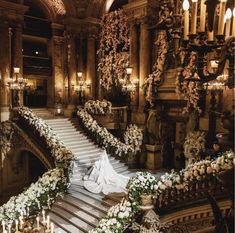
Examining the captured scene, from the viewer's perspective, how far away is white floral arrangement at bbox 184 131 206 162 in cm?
1148

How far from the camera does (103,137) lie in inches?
560

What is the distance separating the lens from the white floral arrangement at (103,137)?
13696mm

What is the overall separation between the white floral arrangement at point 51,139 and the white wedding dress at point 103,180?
1188 millimetres

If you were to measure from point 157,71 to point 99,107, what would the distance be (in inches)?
152

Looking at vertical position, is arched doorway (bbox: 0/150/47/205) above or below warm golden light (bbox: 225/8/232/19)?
below

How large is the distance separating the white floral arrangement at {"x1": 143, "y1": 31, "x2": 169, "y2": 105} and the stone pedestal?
2272 mm

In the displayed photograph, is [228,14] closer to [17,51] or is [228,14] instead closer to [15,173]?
[17,51]

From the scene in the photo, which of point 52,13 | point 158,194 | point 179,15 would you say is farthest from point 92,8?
point 179,15

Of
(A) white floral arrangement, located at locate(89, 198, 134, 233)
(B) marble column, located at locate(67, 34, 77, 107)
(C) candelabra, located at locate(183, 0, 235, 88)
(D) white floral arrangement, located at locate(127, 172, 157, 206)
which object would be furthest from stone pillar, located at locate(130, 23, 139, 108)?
(C) candelabra, located at locate(183, 0, 235, 88)

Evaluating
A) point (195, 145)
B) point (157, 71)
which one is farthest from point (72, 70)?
point (195, 145)

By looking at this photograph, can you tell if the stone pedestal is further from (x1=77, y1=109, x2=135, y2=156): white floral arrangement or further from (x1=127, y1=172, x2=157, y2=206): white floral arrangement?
(x1=127, y1=172, x2=157, y2=206): white floral arrangement

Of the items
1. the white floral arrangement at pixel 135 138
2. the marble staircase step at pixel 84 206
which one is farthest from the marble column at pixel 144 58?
the marble staircase step at pixel 84 206

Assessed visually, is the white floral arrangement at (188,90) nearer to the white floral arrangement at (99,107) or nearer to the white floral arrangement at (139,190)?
the white floral arrangement at (99,107)

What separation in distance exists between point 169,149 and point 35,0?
13.2 metres
